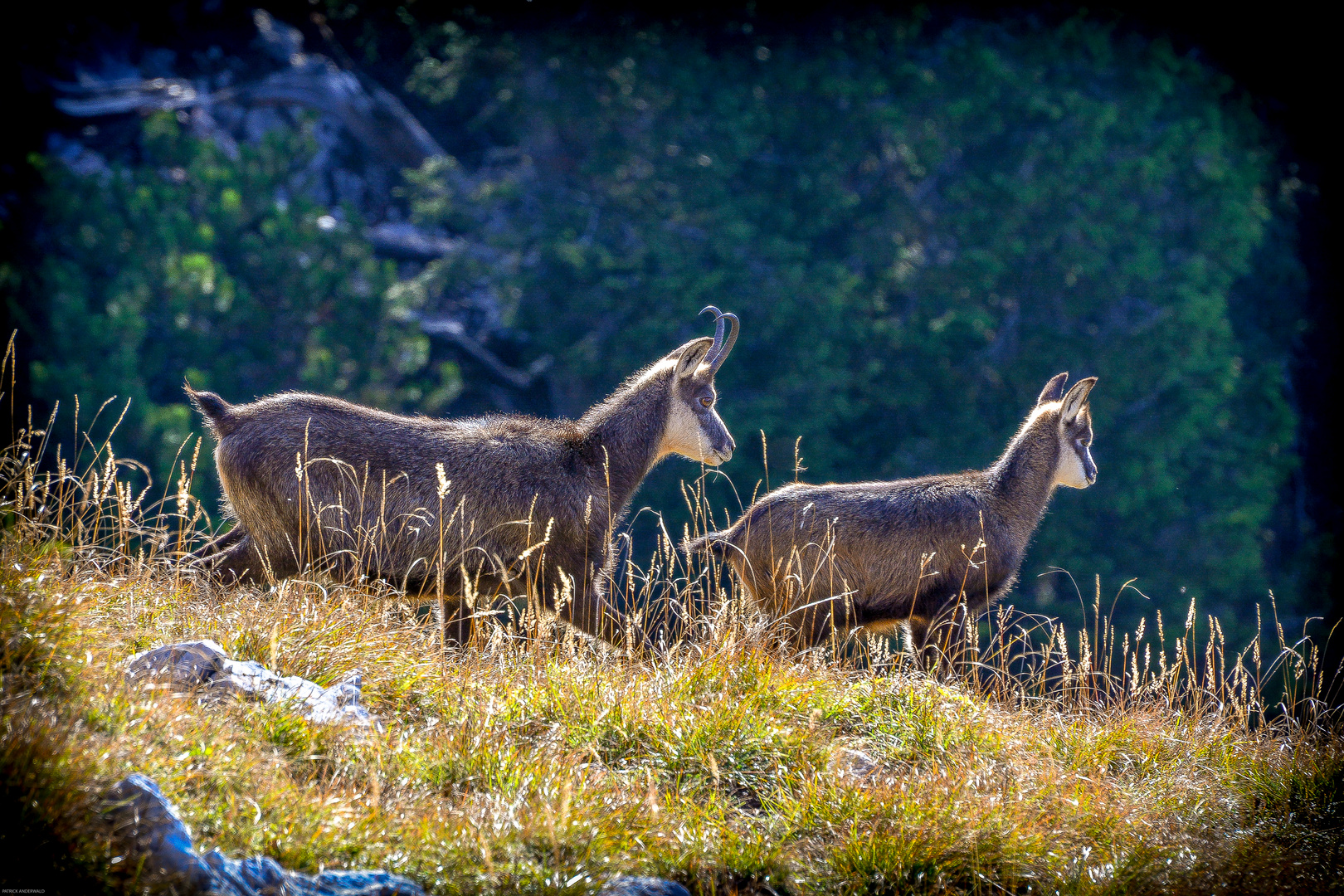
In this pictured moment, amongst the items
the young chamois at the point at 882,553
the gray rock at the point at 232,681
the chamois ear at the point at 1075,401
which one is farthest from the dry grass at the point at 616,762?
the chamois ear at the point at 1075,401

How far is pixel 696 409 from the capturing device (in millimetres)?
7285

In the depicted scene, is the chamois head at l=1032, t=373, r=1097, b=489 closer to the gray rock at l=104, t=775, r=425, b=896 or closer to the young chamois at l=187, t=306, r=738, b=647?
the young chamois at l=187, t=306, r=738, b=647

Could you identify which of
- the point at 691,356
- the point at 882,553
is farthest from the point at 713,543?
the point at 691,356

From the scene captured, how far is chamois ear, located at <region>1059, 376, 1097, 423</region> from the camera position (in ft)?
25.6

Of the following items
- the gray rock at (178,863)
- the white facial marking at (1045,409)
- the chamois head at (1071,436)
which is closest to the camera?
the gray rock at (178,863)

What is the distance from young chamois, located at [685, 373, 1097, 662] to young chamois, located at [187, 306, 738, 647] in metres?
0.86

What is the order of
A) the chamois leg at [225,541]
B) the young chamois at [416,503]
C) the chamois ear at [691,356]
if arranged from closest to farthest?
the young chamois at [416,503], the chamois leg at [225,541], the chamois ear at [691,356]

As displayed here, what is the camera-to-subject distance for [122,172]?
17.0m

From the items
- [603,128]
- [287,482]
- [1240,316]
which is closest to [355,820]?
[287,482]

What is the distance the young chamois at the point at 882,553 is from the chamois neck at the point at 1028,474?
138 mm

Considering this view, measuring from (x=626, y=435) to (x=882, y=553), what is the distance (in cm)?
174

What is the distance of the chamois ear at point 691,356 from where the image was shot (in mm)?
7207

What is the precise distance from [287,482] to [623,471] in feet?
6.65

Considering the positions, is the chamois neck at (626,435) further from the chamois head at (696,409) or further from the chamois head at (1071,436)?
the chamois head at (1071,436)
